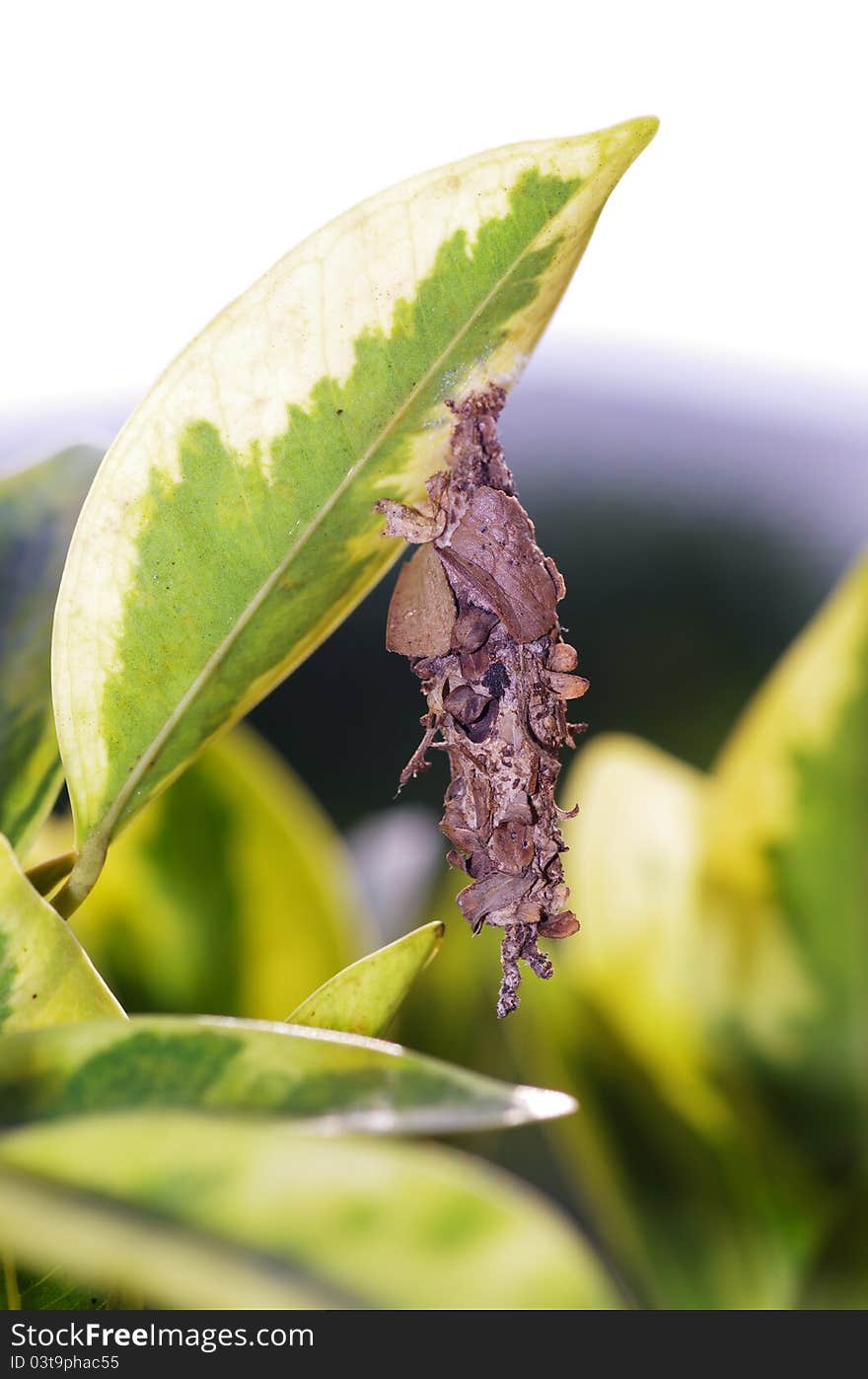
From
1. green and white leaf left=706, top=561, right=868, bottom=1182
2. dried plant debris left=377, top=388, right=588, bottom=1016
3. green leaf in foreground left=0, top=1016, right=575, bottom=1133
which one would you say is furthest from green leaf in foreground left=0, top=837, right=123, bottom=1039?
green and white leaf left=706, top=561, right=868, bottom=1182

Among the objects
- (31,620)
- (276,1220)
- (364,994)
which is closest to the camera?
(276,1220)

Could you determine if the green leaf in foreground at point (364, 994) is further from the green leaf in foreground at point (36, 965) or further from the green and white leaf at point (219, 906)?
the green and white leaf at point (219, 906)

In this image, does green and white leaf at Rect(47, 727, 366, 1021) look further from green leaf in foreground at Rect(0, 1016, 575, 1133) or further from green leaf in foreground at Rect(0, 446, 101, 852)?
green leaf in foreground at Rect(0, 1016, 575, 1133)

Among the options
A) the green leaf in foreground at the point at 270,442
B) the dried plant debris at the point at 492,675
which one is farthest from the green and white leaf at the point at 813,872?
the green leaf in foreground at the point at 270,442

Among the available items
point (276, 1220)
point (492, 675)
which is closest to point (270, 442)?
point (492, 675)

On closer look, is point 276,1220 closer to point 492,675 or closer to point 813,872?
point 492,675

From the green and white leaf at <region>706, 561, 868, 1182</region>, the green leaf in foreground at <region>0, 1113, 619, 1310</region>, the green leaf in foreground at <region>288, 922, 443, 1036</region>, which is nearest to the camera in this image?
the green leaf in foreground at <region>0, 1113, 619, 1310</region>
